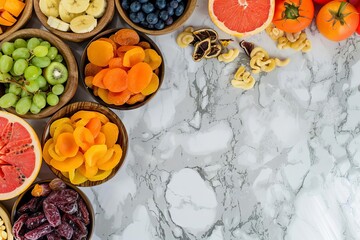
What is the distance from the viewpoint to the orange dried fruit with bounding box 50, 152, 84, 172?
136 cm

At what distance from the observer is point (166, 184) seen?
1.52 metres

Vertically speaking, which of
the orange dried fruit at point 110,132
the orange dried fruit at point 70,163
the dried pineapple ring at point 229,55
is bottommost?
the orange dried fruit at point 70,163

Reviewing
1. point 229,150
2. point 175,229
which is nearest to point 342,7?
point 229,150

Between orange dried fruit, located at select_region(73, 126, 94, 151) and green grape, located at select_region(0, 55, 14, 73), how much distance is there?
0.70 ft

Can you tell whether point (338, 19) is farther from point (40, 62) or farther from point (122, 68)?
point (40, 62)

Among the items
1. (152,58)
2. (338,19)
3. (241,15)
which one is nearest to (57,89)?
(152,58)

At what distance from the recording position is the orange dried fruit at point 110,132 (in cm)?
140

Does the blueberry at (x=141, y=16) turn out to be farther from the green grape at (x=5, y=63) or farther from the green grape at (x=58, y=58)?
the green grape at (x=5, y=63)

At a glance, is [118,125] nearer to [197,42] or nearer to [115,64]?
[115,64]

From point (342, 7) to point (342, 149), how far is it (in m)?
0.36

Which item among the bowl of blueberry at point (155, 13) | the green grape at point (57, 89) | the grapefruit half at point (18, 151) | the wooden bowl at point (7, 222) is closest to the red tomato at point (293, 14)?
the bowl of blueberry at point (155, 13)

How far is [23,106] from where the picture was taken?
4.46 feet

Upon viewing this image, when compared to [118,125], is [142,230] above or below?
below

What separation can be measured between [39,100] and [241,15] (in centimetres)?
53
